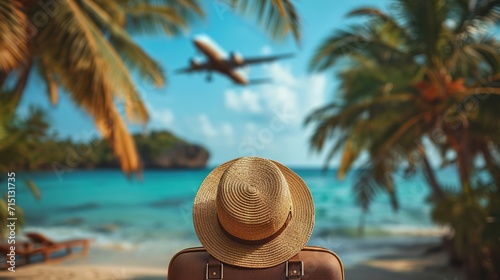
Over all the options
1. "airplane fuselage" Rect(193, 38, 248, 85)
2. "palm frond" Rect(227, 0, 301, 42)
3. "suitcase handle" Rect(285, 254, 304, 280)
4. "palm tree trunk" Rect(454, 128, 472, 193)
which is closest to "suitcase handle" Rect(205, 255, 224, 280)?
"suitcase handle" Rect(285, 254, 304, 280)

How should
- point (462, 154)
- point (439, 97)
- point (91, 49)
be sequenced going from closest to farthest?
Answer: point (91, 49)
point (439, 97)
point (462, 154)

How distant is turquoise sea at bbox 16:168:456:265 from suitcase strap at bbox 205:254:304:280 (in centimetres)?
1087

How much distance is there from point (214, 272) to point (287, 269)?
0.22 meters

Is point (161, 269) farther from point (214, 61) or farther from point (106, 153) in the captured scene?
point (106, 153)

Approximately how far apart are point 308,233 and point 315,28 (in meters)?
15.6


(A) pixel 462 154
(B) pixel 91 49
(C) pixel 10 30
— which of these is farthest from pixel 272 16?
(A) pixel 462 154

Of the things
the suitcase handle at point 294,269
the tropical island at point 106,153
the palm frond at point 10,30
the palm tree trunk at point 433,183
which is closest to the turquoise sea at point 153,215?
the tropical island at point 106,153

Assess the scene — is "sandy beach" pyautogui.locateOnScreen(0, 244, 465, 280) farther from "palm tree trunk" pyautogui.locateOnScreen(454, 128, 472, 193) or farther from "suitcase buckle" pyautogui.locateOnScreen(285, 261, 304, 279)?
"suitcase buckle" pyautogui.locateOnScreen(285, 261, 304, 279)

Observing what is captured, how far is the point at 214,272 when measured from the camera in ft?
5.29

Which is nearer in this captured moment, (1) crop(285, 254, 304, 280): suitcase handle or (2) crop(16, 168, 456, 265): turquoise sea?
(1) crop(285, 254, 304, 280): suitcase handle

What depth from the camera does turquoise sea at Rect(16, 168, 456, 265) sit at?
47.3 ft

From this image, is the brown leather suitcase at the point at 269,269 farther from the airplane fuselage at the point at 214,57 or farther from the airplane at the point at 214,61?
the airplane fuselage at the point at 214,57

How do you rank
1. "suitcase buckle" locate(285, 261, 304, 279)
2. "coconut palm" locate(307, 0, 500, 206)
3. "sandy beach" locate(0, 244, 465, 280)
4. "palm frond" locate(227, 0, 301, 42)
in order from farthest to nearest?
"sandy beach" locate(0, 244, 465, 280), "coconut palm" locate(307, 0, 500, 206), "palm frond" locate(227, 0, 301, 42), "suitcase buckle" locate(285, 261, 304, 279)

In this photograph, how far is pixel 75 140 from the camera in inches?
532
